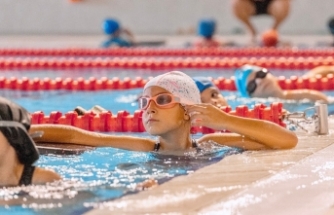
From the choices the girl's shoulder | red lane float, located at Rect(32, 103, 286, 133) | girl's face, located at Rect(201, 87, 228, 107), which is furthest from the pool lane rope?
the girl's shoulder

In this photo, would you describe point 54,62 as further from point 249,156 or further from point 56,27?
point 56,27

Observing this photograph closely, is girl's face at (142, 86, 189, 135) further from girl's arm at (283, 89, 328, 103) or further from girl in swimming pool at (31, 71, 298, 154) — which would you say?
girl's arm at (283, 89, 328, 103)

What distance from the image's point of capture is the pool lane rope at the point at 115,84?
6441 mm

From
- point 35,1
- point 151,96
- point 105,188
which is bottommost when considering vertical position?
point 105,188

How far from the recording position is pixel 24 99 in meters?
6.18

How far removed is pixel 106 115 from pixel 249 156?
1275 millimetres

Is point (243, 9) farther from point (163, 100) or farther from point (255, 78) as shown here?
point (163, 100)

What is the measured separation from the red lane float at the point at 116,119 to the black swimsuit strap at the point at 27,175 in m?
1.44

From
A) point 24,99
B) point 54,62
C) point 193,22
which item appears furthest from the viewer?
point 193,22

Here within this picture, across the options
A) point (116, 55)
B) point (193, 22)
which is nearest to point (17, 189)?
point (116, 55)

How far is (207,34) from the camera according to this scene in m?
11.9

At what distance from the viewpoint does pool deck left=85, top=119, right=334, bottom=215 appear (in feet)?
8.09

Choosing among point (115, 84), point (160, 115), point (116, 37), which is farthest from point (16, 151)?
point (116, 37)

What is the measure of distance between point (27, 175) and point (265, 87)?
3042 mm
